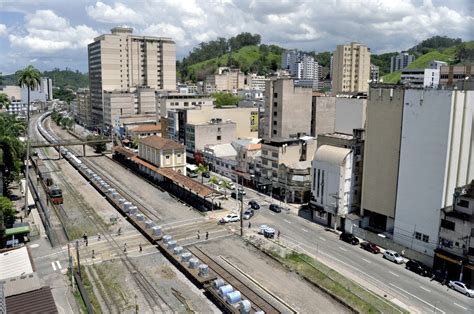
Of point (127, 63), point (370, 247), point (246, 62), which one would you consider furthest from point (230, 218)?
point (246, 62)

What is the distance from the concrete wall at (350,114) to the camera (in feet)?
155

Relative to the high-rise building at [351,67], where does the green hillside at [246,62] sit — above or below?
above

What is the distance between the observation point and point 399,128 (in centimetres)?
3169

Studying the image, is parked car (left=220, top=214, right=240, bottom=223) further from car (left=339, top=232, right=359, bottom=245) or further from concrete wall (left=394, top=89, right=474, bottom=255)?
concrete wall (left=394, top=89, right=474, bottom=255)

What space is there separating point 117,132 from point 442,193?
7214 cm

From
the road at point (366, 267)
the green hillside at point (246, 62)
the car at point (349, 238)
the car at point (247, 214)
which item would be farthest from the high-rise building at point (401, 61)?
the car at point (349, 238)

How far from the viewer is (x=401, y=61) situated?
128750mm

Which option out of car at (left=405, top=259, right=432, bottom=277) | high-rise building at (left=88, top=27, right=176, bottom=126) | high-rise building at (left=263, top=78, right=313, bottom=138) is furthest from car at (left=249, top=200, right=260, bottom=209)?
high-rise building at (left=88, top=27, right=176, bottom=126)

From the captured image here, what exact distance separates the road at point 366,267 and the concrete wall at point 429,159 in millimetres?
3416

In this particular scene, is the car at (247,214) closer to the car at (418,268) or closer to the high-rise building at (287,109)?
the car at (418,268)

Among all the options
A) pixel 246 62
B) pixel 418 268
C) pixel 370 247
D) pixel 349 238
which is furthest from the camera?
pixel 246 62

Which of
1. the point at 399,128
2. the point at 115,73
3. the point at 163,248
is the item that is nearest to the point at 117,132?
the point at 115,73

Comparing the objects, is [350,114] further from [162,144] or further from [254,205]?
[162,144]

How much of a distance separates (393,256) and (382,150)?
8561 millimetres
